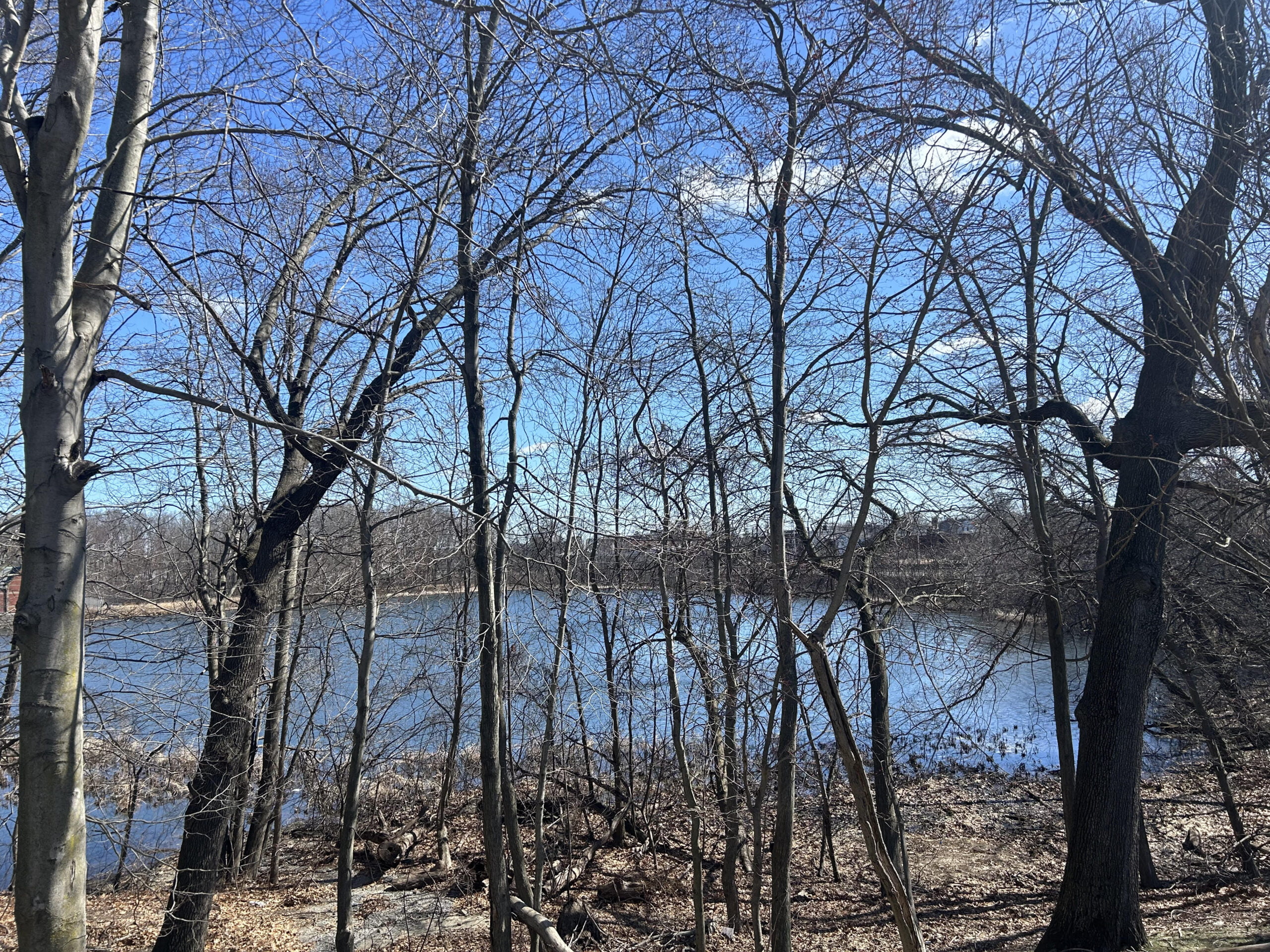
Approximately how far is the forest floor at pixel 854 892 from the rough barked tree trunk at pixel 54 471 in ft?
19.9

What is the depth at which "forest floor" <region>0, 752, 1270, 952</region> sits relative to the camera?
31.4 feet

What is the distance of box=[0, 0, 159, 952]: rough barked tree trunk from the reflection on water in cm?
226

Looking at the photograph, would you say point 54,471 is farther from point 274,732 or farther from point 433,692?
point 274,732

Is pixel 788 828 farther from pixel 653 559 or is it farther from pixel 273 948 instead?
pixel 273 948

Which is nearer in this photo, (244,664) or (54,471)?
(54,471)

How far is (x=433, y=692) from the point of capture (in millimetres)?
11820

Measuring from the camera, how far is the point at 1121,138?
5113 millimetres

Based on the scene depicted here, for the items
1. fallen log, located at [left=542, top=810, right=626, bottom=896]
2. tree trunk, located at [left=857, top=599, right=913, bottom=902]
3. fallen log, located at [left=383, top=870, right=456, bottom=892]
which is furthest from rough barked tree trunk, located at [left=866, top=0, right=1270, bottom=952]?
fallen log, located at [left=383, top=870, right=456, bottom=892]

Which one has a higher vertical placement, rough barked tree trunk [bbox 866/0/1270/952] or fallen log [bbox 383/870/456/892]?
rough barked tree trunk [bbox 866/0/1270/952]

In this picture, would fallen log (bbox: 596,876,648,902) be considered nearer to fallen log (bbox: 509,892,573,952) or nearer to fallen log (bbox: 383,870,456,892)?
fallen log (bbox: 383,870,456,892)

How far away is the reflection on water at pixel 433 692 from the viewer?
7508mm

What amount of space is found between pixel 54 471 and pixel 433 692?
9.05 metres

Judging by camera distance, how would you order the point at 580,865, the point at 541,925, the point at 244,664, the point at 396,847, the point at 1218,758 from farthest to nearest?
the point at 396,847 → the point at 580,865 → the point at 1218,758 → the point at 244,664 → the point at 541,925

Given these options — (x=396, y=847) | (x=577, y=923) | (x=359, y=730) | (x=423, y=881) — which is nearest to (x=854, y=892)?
(x=577, y=923)
